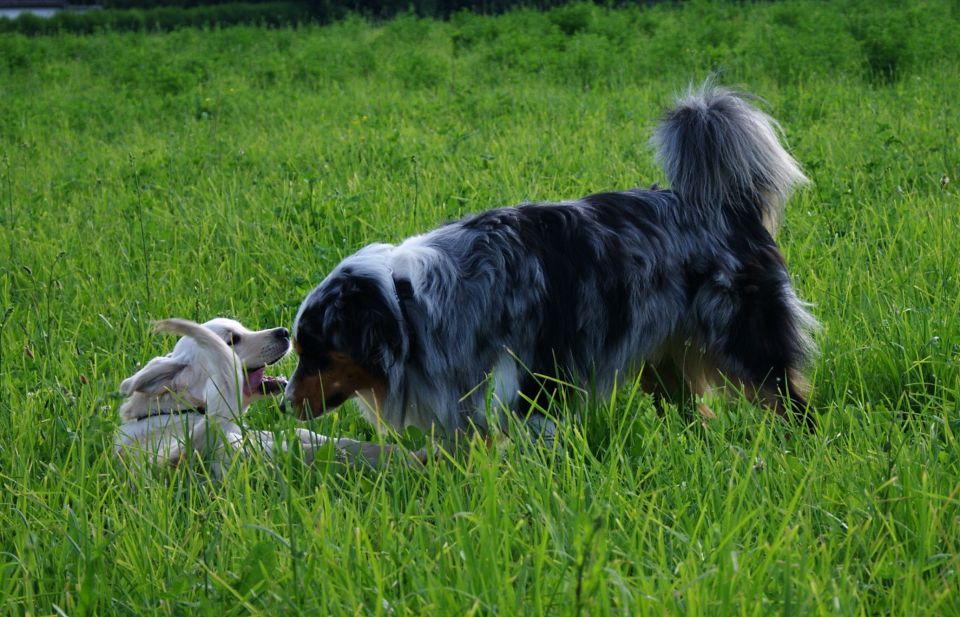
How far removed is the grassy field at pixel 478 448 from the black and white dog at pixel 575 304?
0.65 ft

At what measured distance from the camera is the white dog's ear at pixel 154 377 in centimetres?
323

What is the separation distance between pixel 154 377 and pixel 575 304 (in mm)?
1454

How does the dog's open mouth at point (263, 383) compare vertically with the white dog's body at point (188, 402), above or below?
below


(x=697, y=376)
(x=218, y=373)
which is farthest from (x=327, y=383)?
(x=697, y=376)

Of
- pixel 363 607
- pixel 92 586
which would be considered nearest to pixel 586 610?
pixel 363 607

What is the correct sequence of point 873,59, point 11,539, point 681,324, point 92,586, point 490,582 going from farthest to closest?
point 873,59 < point 681,324 < point 11,539 < point 92,586 < point 490,582

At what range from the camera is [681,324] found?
350cm

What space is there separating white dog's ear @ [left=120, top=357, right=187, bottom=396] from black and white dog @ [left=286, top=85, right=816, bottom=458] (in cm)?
44

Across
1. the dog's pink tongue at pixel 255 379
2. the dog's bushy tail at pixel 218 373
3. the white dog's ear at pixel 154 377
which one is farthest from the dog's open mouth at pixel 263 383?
the white dog's ear at pixel 154 377

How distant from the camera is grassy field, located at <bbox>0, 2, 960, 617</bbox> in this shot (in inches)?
84.9

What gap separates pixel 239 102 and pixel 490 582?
31.1 ft

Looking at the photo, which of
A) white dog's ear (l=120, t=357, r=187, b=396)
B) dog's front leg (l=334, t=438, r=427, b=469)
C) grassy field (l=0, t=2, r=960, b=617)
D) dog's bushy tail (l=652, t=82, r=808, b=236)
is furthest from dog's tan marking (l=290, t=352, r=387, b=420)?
dog's bushy tail (l=652, t=82, r=808, b=236)

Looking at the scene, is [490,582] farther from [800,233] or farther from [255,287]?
[800,233]

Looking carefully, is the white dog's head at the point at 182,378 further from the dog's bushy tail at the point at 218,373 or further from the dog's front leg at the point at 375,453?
the dog's front leg at the point at 375,453
